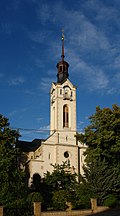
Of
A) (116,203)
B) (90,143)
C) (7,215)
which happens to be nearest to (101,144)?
(90,143)

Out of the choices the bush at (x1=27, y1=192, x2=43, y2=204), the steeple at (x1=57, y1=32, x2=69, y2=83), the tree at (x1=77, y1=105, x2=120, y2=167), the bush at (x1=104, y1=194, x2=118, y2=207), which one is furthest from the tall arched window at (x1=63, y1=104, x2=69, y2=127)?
the bush at (x1=27, y1=192, x2=43, y2=204)

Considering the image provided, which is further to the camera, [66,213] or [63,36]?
[63,36]

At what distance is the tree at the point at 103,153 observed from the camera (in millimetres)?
32219

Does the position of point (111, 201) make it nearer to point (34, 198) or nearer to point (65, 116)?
point (34, 198)

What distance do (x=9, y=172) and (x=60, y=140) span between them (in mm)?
17047

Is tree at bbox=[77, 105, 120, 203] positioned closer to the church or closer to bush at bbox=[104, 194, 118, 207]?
bush at bbox=[104, 194, 118, 207]

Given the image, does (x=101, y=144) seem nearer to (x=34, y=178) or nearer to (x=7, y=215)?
(x=34, y=178)

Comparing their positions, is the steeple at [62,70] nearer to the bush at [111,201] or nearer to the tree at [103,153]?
the tree at [103,153]

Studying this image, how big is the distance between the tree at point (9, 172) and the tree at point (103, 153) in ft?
24.3

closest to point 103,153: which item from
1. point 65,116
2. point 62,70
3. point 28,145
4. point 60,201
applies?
point 60,201

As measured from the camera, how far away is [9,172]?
30.3m

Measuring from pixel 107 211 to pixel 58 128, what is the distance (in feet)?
63.6

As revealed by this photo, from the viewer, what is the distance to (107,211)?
29781mm

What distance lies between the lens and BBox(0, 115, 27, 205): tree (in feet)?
86.2
